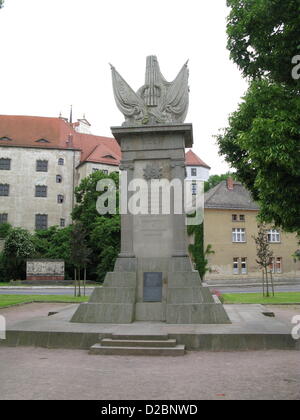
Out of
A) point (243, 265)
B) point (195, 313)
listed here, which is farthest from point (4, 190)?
point (195, 313)

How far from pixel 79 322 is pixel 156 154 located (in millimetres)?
6004

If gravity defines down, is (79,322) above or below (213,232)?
below

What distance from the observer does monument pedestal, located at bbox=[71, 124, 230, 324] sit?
41.9 ft

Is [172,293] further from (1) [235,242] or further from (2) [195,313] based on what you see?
(1) [235,242]

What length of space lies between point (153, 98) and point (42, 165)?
55.9 meters

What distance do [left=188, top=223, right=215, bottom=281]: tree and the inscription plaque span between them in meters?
36.3

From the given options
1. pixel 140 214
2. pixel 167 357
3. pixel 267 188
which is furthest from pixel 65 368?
pixel 267 188

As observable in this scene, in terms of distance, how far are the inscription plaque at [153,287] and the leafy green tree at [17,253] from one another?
4170cm

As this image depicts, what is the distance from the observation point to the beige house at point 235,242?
50406 mm

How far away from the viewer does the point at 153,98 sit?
49.2ft

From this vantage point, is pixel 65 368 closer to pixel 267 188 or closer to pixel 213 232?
pixel 267 188

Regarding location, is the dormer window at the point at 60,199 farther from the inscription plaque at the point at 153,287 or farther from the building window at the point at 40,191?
the inscription plaque at the point at 153,287

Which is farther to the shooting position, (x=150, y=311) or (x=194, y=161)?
(x=194, y=161)

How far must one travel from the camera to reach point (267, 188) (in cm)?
1232
